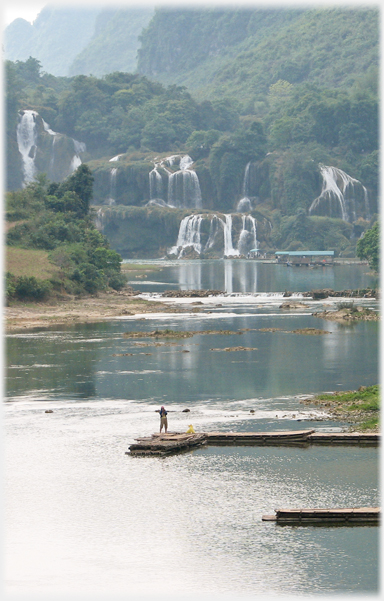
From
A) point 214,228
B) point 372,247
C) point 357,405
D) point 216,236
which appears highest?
point 214,228

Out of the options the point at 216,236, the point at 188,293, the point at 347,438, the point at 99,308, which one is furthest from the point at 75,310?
the point at 216,236

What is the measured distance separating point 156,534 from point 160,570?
8.85 ft

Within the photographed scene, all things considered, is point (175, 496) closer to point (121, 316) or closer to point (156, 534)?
point (156, 534)

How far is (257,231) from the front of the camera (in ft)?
645

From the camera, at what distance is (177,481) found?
32.4 m

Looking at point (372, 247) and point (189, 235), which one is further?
point (189, 235)

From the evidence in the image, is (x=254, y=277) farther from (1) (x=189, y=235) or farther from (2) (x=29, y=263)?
(1) (x=189, y=235)

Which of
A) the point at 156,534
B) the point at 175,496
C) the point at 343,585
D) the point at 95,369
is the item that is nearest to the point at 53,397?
the point at 95,369

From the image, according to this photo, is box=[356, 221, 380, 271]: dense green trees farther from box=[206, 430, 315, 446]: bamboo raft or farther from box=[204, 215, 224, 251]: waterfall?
box=[206, 430, 315, 446]: bamboo raft

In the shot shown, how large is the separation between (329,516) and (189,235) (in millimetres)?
164888

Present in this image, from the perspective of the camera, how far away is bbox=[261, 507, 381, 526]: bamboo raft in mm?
28266


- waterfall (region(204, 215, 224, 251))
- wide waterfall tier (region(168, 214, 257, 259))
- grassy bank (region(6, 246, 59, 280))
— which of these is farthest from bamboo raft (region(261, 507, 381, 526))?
waterfall (region(204, 215, 224, 251))

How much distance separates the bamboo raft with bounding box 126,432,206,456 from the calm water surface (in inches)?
20.9

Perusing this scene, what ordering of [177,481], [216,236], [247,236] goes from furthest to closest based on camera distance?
1. [247,236]
2. [216,236]
3. [177,481]
